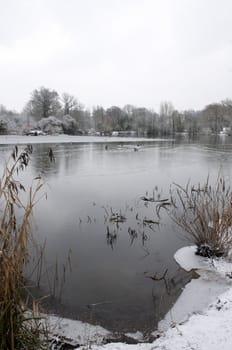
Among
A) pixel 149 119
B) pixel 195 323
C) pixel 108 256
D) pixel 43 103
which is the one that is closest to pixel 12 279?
pixel 195 323

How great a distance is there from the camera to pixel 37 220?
22.2 ft

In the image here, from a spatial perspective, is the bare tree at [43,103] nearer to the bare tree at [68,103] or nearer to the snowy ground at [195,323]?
the bare tree at [68,103]

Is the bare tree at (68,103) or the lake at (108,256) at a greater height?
the bare tree at (68,103)

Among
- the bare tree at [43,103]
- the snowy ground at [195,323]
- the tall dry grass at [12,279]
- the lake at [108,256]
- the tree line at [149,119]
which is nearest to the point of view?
the tall dry grass at [12,279]

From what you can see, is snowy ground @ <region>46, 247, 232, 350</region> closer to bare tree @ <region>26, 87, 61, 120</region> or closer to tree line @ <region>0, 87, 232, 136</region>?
bare tree @ <region>26, 87, 61, 120</region>

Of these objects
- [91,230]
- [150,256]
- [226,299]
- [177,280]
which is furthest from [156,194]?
[226,299]

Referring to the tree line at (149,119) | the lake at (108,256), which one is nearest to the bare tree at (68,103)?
the tree line at (149,119)

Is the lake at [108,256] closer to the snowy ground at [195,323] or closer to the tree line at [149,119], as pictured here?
the snowy ground at [195,323]

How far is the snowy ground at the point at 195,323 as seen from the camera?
2.42m

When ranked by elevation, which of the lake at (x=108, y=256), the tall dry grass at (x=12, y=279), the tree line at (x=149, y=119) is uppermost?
the tree line at (x=149, y=119)

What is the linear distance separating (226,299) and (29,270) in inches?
114

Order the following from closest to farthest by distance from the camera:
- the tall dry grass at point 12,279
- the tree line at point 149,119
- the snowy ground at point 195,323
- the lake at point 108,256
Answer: the tall dry grass at point 12,279 < the snowy ground at point 195,323 < the lake at point 108,256 < the tree line at point 149,119

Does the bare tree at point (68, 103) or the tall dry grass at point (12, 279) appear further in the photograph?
the bare tree at point (68, 103)

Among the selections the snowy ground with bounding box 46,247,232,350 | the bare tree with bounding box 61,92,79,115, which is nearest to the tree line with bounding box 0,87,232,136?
the bare tree with bounding box 61,92,79,115
